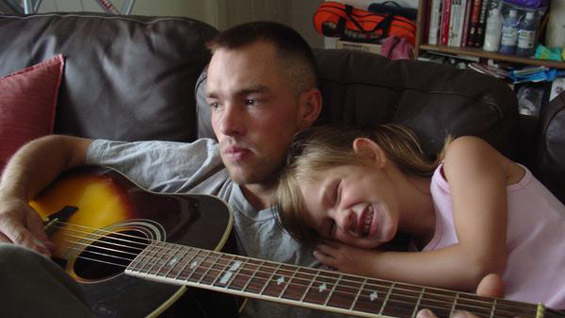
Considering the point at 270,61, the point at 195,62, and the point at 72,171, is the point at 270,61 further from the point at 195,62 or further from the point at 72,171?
the point at 72,171

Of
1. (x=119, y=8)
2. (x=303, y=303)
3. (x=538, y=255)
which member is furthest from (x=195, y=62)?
(x=119, y=8)

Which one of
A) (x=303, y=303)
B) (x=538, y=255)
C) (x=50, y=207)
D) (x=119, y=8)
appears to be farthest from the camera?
(x=119, y=8)

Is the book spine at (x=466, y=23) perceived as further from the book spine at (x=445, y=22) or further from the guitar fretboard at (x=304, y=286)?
the guitar fretboard at (x=304, y=286)

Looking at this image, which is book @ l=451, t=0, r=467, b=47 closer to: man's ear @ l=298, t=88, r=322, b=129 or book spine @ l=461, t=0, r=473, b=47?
book spine @ l=461, t=0, r=473, b=47

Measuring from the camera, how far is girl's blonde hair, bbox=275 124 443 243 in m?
1.00

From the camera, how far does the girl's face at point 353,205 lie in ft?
3.08

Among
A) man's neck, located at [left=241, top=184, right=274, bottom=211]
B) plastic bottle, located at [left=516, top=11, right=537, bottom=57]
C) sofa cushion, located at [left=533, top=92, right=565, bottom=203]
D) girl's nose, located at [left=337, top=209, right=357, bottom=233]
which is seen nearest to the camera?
girl's nose, located at [left=337, top=209, right=357, bottom=233]

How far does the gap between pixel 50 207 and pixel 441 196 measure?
35.5 inches

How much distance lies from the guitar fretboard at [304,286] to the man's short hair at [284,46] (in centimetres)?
47

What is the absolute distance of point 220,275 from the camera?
0.87 m

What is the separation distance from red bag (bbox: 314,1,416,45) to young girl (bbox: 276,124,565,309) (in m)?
1.62

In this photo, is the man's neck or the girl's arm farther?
the man's neck

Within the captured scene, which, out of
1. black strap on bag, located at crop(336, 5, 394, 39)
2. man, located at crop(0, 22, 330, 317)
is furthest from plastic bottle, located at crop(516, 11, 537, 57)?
man, located at crop(0, 22, 330, 317)

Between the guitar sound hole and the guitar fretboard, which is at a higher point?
the guitar fretboard
